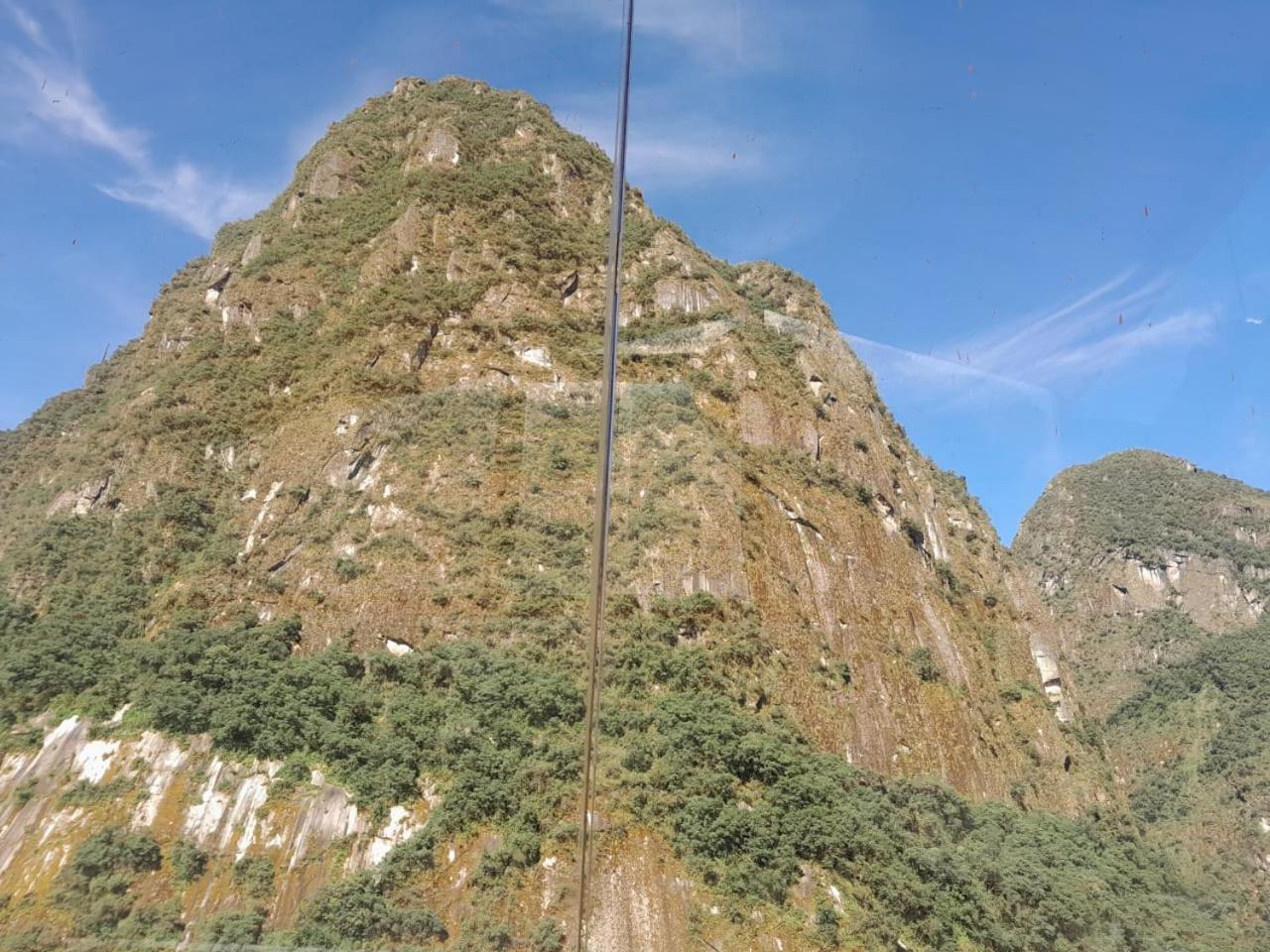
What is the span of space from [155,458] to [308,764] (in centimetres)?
1324

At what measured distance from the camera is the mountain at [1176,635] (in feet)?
140

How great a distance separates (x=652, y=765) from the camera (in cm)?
1666

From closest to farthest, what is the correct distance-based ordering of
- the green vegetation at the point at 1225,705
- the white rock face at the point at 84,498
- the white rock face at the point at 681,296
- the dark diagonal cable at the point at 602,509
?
the dark diagonal cable at the point at 602,509, the white rock face at the point at 84,498, the white rock face at the point at 681,296, the green vegetation at the point at 1225,705

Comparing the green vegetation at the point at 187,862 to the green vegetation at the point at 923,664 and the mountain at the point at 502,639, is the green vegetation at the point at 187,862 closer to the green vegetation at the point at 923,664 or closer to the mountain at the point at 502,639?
the mountain at the point at 502,639

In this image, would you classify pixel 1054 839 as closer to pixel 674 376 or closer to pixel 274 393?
pixel 674 376

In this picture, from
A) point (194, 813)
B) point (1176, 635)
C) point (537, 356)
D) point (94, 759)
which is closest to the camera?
point (194, 813)

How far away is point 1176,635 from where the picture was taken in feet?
205

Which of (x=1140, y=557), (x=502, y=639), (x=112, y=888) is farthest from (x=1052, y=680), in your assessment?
(x=1140, y=557)

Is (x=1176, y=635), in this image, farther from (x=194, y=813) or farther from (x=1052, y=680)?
(x=194, y=813)

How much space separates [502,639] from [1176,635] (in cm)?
6074

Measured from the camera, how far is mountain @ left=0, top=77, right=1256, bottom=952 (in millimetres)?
15102

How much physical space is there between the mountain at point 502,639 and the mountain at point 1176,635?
15.0m

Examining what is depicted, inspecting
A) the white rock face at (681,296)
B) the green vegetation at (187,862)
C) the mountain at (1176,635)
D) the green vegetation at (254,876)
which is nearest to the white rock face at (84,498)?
the green vegetation at (187,862)

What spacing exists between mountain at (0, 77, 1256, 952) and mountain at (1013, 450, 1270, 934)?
15.0m
